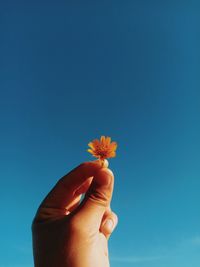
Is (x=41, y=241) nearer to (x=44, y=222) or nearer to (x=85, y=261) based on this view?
(x=44, y=222)

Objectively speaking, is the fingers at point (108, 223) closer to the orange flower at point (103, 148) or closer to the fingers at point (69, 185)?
the fingers at point (69, 185)

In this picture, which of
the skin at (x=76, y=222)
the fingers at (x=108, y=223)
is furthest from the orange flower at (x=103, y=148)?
the fingers at (x=108, y=223)

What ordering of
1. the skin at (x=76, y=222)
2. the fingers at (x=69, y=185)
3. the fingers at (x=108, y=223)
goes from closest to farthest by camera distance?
the skin at (x=76, y=222), the fingers at (x=69, y=185), the fingers at (x=108, y=223)

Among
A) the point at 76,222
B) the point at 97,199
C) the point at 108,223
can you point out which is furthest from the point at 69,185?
the point at 108,223

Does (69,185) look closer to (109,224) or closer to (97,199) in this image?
(97,199)

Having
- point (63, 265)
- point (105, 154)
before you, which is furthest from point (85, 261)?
point (105, 154)
